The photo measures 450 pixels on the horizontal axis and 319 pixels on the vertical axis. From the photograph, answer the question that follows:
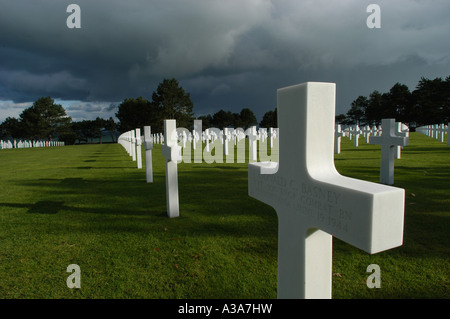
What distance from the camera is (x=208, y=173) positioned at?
884 cm

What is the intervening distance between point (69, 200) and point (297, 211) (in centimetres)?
581

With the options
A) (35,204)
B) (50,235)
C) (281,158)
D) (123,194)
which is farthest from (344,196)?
(35,204)

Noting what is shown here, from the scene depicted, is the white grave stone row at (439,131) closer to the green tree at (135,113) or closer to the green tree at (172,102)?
the green tree at (172,102)

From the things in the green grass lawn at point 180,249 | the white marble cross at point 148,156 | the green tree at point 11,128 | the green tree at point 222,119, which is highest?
the green tree at point 222,119

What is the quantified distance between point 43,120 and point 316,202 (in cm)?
6819

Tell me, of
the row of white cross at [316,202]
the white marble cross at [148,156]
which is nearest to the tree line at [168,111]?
the white marble cross at [148,156]

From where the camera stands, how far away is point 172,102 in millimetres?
57625

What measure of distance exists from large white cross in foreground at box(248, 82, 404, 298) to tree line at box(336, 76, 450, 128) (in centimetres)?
6435

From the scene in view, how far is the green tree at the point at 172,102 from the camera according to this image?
56.7 m

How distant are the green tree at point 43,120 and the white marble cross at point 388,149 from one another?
65.2 meters

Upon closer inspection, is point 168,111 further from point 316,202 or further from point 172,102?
point 316,202

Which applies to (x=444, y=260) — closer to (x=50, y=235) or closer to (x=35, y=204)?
(x=50, y=235)

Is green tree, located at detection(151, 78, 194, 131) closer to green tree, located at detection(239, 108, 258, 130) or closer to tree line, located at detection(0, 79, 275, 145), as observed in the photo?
tree line, located at detection(0, 79, 275, 145)

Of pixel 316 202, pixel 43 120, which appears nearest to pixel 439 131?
pixel 316 202
